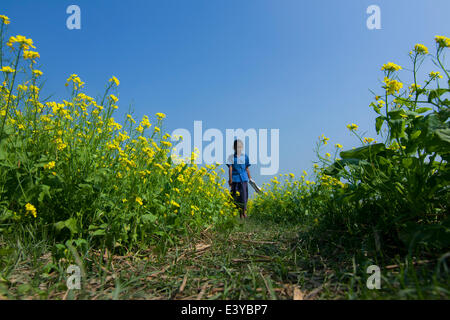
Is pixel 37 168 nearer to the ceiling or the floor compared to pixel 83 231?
nearer to the ceiling

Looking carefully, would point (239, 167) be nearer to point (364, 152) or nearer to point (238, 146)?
point (238, 146)

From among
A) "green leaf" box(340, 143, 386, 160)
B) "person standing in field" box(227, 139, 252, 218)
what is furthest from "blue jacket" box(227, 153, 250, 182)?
"green leaf" box(340, 143, 386, 160)

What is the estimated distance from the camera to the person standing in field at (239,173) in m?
7.78

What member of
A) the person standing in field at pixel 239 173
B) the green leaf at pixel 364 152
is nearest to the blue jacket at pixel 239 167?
the person standing in field at pixel 239 173

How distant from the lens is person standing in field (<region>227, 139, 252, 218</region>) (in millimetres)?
7781

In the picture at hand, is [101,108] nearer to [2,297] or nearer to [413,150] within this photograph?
[2,297]

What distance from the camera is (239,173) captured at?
25.8 feet

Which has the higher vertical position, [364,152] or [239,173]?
[364,152]

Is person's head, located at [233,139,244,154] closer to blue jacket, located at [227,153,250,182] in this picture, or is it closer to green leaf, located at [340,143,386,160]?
blue jacket, located at [227,153,250,182]

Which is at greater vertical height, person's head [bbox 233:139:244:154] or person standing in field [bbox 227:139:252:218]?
person's head [bbox 233:139:244:154]

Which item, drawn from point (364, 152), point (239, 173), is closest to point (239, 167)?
point (239, 173)
